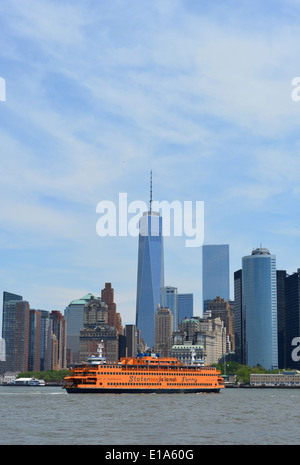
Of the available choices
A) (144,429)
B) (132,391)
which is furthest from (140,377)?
(144,429)

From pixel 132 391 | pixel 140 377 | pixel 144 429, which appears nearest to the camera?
pixel 144 429

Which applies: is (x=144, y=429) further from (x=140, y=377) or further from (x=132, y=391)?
(x=140, y=377)

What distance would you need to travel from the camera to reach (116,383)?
160 metres

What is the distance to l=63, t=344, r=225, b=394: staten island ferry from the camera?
516 feet

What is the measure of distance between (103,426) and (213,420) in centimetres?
1493

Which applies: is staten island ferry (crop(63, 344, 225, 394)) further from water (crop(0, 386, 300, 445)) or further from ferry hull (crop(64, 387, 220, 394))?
water (crop(0, 386, 300, 445))

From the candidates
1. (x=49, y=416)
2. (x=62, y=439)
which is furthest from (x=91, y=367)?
(x=62, y=439)

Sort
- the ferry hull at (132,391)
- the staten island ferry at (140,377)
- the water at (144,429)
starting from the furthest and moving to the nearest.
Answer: the staten island ferry at (140,377), the ferry hull at (132,391), the water at (144,429)

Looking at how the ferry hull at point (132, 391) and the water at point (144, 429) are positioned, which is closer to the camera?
the water at point (144, 429)

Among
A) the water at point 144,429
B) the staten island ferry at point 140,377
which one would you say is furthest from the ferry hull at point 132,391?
the water at point 144,429

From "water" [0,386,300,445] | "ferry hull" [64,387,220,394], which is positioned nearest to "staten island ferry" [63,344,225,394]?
"ferry hull" [64,387,220,394]

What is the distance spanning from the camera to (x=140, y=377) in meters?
166

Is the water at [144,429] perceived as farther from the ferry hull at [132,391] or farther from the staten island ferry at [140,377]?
the staten island ferry at [140,377]

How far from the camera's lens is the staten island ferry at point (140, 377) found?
6186 inches
